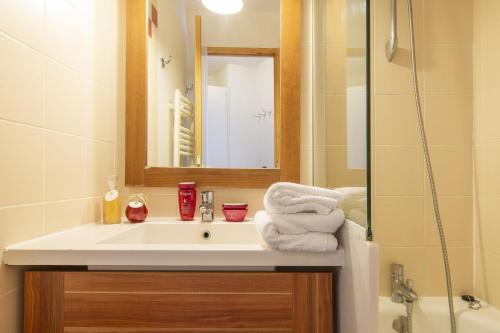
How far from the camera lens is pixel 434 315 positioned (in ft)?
3.48

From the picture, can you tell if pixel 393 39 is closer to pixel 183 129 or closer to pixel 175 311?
pixel 183 129

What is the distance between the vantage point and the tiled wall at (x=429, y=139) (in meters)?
1.12

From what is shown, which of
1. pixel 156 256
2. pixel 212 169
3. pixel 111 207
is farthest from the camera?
pixel 212 169

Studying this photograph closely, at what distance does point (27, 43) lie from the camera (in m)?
0.73

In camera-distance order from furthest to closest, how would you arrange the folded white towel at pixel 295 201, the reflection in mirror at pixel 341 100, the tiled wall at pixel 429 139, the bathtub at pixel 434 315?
the tiled wall at pixel 429 139 → the bathtub at pixel 434 315 → the folded white towel at pixel 295 201 → the reflection in mirror at pixel 341 100

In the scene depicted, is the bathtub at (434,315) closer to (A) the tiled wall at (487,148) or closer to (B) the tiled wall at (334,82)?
(A) the tiled wall at (487,148)

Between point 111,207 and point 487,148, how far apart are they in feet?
4.61

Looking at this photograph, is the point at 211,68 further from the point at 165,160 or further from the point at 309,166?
the point at 309,166

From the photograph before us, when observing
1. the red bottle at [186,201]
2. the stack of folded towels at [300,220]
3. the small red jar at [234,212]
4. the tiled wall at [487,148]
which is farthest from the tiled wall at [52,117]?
the tiled wall at [487,148]

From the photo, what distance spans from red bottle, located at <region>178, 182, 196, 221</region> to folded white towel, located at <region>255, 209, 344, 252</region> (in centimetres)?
46

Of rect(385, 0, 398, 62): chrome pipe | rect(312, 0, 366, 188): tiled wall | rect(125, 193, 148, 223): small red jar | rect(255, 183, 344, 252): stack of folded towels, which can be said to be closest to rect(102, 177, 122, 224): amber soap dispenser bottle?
rect(125, 193, 148, 223): small red jar

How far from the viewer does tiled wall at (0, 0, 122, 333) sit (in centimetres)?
68

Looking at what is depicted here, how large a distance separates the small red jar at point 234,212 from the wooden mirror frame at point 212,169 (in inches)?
3.8

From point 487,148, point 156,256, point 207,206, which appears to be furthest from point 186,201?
point 487,148
